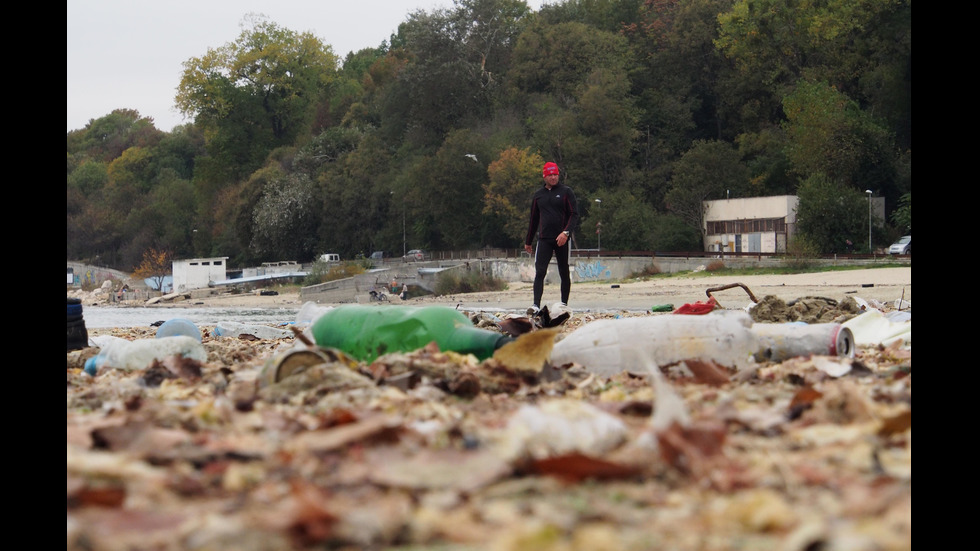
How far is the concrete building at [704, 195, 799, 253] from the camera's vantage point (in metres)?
54.5

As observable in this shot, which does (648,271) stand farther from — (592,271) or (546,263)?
(546,263)

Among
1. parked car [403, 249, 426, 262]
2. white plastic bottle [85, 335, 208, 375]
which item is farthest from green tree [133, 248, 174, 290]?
white plastic bottle [85, 335, 208, 375]

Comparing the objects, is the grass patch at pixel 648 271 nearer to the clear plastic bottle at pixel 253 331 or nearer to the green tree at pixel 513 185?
the green tree at pixel 513 185

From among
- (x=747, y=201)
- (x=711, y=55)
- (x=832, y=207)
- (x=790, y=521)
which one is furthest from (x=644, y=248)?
(x=790, y=521)

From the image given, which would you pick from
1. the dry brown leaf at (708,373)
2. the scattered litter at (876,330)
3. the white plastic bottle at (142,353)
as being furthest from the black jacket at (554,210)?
the dry brown leaf at (708,373)

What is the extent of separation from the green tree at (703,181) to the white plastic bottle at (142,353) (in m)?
54.9

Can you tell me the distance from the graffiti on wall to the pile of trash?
4621 centimetres

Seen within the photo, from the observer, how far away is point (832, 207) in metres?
50.7

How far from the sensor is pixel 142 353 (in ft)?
19.8

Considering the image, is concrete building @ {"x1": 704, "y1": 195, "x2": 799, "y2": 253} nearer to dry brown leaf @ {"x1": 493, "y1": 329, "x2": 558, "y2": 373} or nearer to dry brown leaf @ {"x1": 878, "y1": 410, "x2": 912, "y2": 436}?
dry brown leaf @ {"x1": 493, "y1": 329, "x2": 558, "y2": 373}
